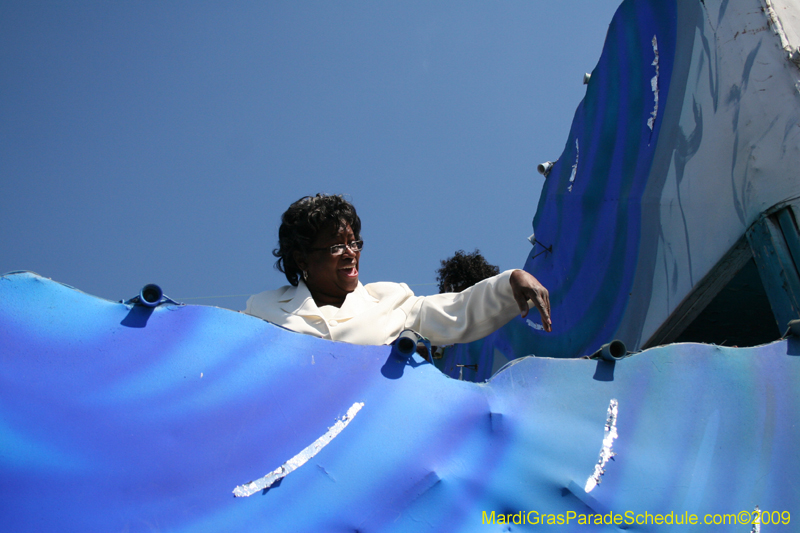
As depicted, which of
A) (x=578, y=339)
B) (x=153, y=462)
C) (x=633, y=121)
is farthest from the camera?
(x=578, y=339)

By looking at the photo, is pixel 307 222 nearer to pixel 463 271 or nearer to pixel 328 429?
pixel 328 429

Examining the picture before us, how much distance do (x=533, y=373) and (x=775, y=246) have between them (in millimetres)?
1007

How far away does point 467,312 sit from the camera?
2.15 metres

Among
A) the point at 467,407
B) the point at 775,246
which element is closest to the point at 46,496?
→ the point at 467,407

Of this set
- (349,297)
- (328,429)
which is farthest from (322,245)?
(328,429)

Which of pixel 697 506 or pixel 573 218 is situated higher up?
pixel 573 218

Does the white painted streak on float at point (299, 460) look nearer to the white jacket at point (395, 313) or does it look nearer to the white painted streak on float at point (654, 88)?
the white jacket at point (395, 313)

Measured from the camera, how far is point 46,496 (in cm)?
121

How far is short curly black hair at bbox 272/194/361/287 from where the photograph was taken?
2396 millimetres

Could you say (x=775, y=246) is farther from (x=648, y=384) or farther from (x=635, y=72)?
(x=635, y=72)

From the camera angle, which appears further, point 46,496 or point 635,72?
point 635,72

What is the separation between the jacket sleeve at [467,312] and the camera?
2.08 metres

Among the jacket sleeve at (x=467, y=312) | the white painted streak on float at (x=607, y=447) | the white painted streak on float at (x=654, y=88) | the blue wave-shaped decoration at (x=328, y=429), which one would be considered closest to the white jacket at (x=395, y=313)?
the jacket sleeve at (x=467, y=312)

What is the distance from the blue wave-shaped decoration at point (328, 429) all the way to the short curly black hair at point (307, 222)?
2.82 ft
